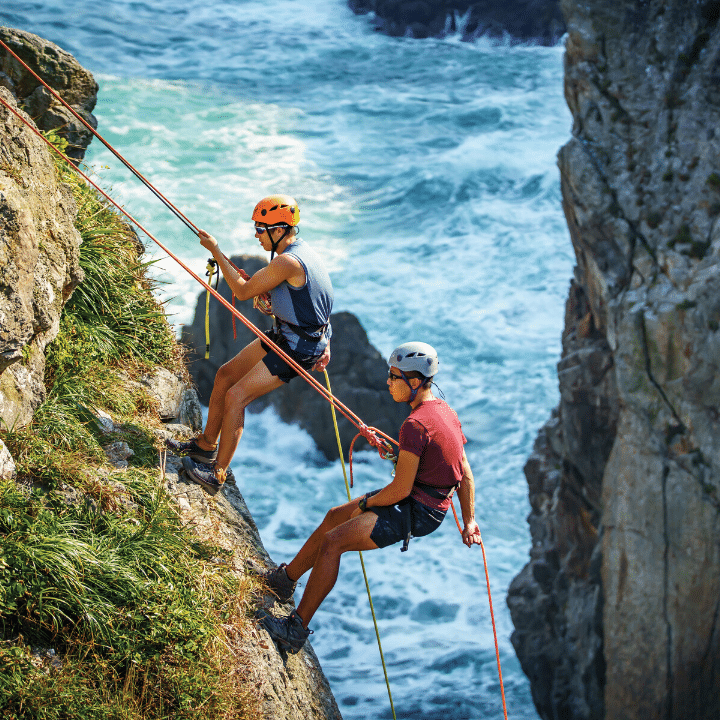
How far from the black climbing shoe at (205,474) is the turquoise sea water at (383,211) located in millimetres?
1688

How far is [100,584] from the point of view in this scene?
14.0 ft

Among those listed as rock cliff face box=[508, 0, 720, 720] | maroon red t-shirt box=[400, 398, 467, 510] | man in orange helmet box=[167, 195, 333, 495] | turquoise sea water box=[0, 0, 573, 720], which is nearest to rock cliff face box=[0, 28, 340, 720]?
man in orange helmet box=[167, 195, 333, 495]

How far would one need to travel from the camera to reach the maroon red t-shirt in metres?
4.66

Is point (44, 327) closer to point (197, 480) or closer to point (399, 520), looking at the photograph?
point (197, 480)

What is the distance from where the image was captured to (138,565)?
4480 millimetres

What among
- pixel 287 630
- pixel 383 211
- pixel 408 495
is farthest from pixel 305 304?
pixel 383 211

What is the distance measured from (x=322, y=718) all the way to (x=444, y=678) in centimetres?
1059

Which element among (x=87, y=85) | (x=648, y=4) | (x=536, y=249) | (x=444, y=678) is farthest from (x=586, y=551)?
(x=536, y=249)

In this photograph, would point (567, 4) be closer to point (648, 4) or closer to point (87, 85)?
point (648, 4)

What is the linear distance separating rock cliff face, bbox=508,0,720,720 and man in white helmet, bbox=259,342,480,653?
23.2 ft

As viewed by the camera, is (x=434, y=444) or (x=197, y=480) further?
(x=197, y=480)

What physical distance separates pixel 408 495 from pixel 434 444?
37cm

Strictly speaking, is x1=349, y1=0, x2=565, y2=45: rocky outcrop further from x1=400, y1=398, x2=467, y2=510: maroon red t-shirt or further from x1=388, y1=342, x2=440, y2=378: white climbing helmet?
x1=400, y1=398, x2=467, y2=510: maroon red t-shirt

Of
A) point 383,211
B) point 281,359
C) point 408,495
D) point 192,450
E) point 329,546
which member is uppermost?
point 281,359
